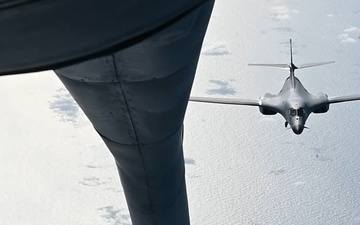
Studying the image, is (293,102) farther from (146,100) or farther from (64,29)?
(64,29)

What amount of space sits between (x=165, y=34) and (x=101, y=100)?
2531mm

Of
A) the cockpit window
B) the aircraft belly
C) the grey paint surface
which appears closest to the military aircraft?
the cockpit window

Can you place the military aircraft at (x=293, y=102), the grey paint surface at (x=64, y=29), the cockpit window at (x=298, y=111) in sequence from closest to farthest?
1. the grey paint surface at (x=64, y=29)
2. the cockpit window at (x=298, y=111)
3. the military aircraft at (x=293, y=102)

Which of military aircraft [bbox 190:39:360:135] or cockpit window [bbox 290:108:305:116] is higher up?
military aircraft [bbox 190:39:360:135]

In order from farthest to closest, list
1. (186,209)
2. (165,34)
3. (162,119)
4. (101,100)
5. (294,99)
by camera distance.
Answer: (294,99)
(186,209)
(162,119)
(101,100)
(165,34)

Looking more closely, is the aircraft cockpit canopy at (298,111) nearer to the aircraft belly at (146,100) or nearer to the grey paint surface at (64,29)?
the aircraft belly at (146,100)

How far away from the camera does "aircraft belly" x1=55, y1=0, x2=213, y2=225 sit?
9.79m

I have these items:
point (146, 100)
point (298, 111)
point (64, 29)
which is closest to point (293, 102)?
point (298, 111)

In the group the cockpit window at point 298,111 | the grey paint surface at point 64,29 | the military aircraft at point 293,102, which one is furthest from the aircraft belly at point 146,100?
the cockpit window at point 298,111

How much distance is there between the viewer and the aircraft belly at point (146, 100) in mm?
9789

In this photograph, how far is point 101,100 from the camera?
1116cm

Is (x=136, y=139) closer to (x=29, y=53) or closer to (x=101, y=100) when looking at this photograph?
(x=101, y=100)

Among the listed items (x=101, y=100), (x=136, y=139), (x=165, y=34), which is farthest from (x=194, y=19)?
(x=136, y=139)

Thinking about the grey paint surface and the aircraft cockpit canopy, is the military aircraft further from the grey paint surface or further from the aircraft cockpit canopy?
the grey paint surface
